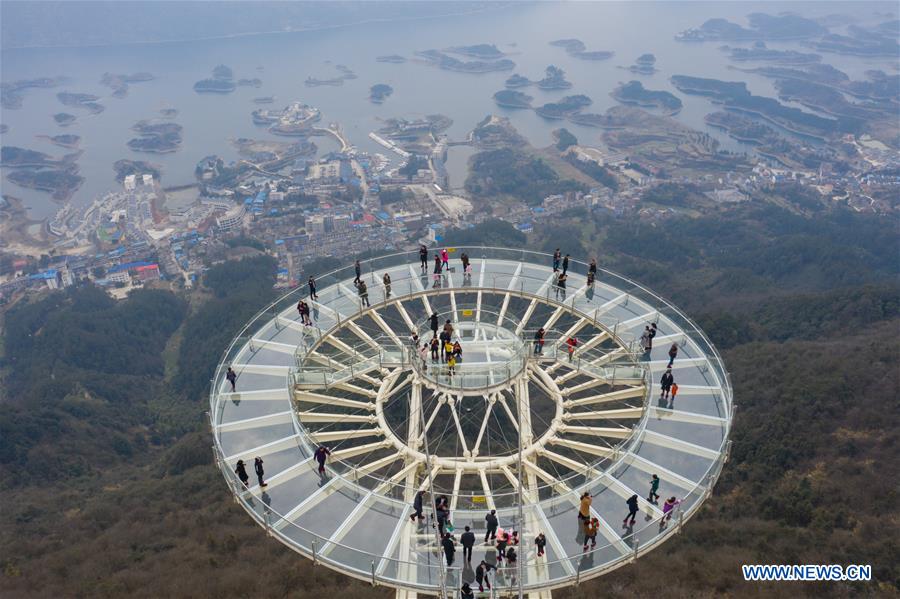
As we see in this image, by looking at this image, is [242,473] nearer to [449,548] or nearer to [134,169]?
[449,548]

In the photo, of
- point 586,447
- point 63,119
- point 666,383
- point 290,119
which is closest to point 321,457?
point 586,447

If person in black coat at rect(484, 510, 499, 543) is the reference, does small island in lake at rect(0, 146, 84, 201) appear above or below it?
below

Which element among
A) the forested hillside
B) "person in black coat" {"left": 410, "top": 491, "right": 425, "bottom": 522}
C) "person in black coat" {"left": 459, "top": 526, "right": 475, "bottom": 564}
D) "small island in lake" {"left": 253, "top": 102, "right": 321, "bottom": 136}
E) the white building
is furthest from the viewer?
"small island in lake" {"left": 253, "top": 102, "right": 321, "bottom": 136}

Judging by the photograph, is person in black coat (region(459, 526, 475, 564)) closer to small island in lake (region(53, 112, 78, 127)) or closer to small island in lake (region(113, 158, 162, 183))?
small island in lake (region(113, 158, 162, 183))

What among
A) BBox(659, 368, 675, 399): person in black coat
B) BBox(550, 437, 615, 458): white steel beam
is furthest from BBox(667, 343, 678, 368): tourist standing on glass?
BBox(550, 437, 615, 458): white steel beam

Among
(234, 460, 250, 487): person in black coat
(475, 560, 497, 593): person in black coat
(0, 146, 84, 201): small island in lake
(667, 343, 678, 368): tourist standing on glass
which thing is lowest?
(0, 146, 84, 201): small island in lake

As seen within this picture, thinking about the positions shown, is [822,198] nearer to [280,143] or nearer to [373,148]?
[373,148]

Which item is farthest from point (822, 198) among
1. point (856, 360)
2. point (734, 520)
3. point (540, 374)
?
point (540, 374)

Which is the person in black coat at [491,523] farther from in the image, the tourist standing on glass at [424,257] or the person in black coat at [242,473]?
the tourist standing on glass at [424,257]
